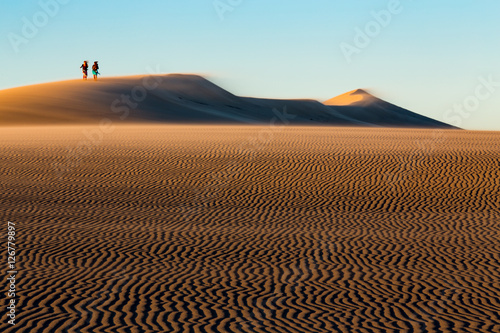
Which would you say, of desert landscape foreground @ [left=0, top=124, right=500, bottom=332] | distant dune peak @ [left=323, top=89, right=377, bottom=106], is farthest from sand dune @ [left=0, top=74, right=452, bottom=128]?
desert landscape foreground @ [left=0, top=124, right=500, bottom=332]

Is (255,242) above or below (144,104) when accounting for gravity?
below

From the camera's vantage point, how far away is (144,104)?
8788 cm

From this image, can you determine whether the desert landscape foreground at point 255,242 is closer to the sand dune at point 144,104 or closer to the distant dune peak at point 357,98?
the sand dune at point 144,104

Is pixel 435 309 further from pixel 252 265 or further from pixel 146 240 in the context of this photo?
pixel 146 240

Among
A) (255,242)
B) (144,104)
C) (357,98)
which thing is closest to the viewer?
(255,242)

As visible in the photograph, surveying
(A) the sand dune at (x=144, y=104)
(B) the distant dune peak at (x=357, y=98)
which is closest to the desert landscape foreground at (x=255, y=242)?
(A) the sand dune at (x=144, y=104)

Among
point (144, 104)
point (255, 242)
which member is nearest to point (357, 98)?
point (144, 104)

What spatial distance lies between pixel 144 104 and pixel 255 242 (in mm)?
76511

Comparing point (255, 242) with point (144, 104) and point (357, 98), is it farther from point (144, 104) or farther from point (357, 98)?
point (357, 98)

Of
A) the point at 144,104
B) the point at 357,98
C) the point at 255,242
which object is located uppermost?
the point at 357,98

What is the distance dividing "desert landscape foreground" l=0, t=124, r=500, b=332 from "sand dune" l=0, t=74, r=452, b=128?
47213mm

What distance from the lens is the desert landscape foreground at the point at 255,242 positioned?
26.6 ft

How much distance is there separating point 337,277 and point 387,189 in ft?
36.8

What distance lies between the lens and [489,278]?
33.3 feet
